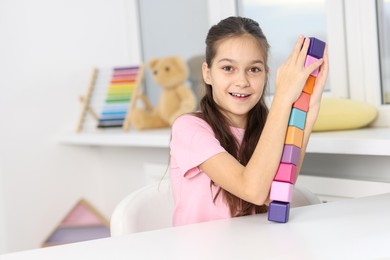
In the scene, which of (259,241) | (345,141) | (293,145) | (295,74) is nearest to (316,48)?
(295,74)

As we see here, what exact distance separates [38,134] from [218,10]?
3.02 ft

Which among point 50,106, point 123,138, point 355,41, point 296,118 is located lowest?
point 123,138

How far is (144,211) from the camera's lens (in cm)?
135

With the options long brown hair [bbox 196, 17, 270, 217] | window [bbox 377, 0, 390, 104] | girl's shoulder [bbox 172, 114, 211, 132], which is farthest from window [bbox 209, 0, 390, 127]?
girl's shoulder [bbox 172, 114, 211, 132]

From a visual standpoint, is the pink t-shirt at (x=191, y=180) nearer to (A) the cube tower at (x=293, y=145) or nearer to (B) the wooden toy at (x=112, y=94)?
(A) the cube tower at (x=293, y=145)

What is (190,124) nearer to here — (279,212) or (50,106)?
(279,212)

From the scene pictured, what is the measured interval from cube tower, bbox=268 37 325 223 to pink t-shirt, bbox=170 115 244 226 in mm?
184

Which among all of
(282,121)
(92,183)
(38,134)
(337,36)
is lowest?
(92,183)

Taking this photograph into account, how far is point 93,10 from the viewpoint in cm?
289

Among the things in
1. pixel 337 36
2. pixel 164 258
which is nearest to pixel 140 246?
pixel 164 258

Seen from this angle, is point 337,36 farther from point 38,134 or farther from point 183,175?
point 38,134

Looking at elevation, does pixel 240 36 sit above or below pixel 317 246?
above

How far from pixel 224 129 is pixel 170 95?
1198 mm

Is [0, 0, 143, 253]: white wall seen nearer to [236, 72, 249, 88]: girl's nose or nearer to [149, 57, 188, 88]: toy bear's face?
[149, 57, 188, 88]: toy bear's face
